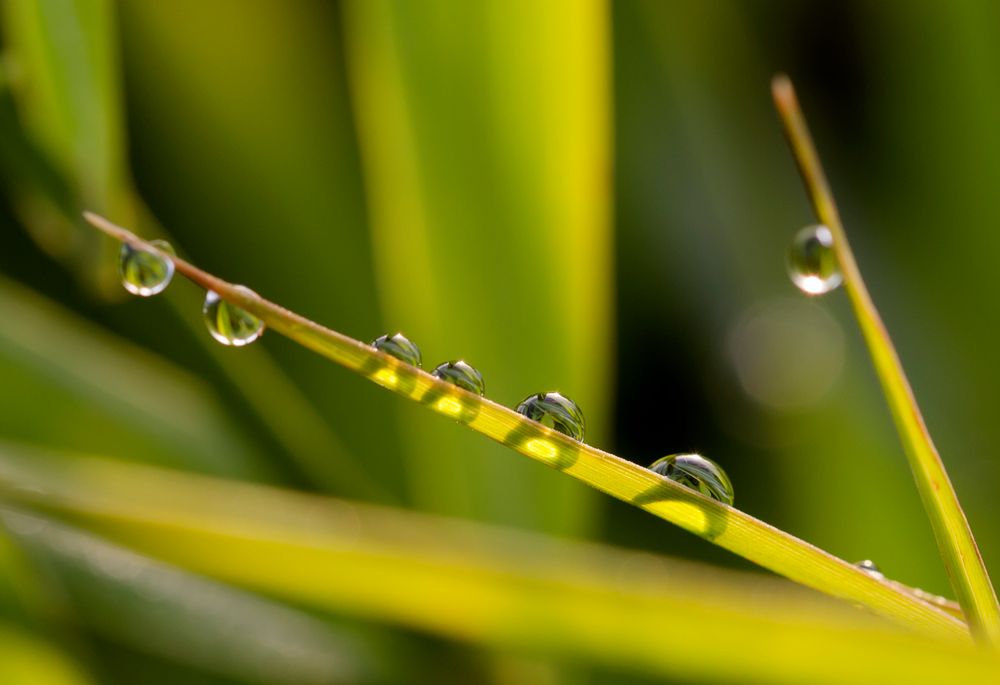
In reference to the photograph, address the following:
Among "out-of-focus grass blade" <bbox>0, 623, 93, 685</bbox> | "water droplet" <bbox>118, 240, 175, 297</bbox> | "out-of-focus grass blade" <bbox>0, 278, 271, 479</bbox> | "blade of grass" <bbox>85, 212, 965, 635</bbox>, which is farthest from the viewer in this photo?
"out-of-focus grass blade" <bbox>0, 278, 271, 479</bbox>

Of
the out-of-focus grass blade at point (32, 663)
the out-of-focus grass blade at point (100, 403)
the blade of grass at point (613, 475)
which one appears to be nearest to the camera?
the blade of grass at point (613, 475)

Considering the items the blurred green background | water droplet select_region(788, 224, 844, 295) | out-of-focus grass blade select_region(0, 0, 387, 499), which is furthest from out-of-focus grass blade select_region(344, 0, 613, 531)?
water droplet select_region(788, 224, 844, 295)

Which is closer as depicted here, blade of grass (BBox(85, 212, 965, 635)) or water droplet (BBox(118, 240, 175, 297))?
blade of grass (BBox(85, 212, 965, 635))

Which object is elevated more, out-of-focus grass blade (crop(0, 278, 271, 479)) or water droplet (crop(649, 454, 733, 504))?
out-of-focus grass blade (crop(0, 278, 271, 479))

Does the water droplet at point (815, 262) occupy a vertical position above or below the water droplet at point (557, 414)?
above

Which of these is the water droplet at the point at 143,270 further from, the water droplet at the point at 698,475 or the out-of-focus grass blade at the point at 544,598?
the water droplet at the point at 698,475

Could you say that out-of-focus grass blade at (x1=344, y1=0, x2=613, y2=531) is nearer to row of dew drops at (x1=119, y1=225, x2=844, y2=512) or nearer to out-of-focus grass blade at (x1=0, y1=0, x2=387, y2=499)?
out-of-focus grass blade at (x1=0, y1=0, x2=387, y2=499)

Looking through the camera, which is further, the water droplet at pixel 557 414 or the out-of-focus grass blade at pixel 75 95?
the out-of-focus grass blade at pixel 75 95

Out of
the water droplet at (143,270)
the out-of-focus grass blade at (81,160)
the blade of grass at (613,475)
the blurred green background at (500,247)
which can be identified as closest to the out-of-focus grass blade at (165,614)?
the blurred green background at (500,247)
